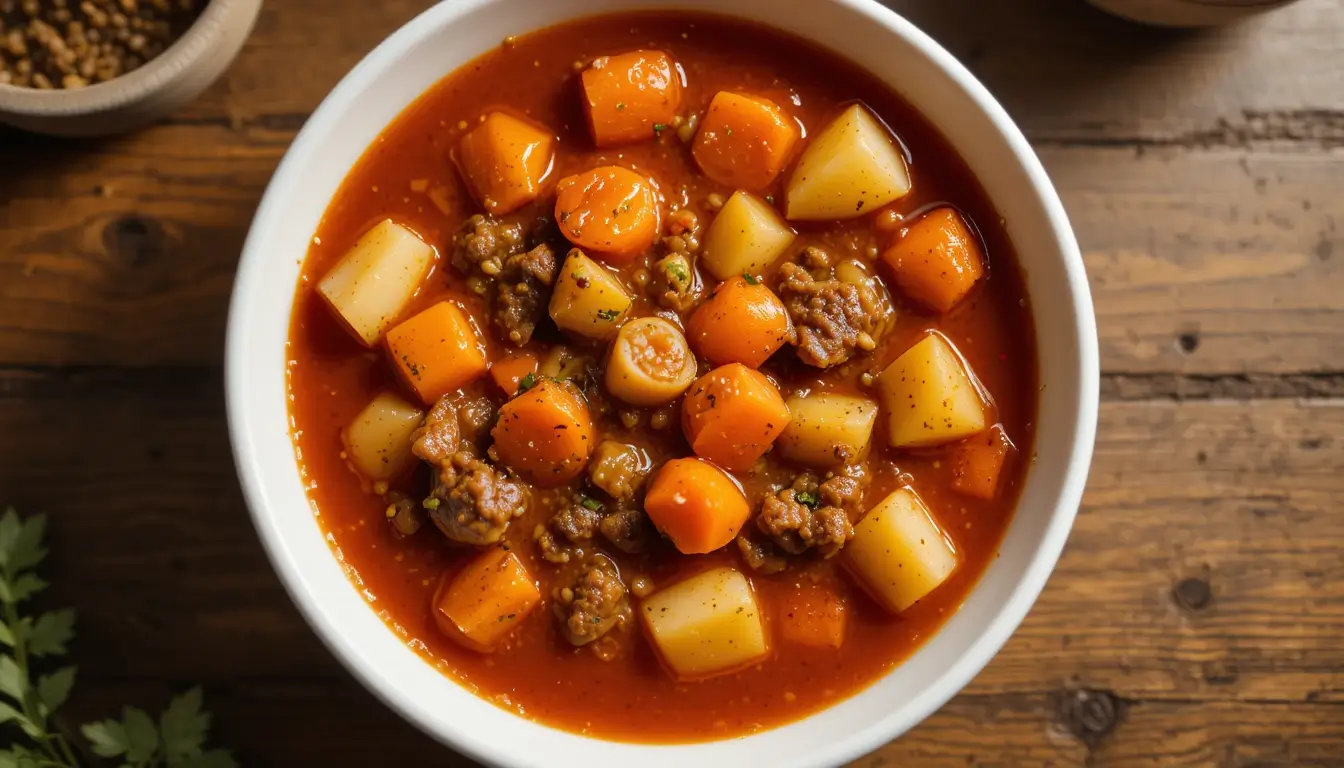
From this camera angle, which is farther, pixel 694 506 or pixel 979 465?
pixel 979 465

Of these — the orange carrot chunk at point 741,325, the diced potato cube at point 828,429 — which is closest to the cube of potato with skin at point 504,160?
the orange carrot chunk at point 741,325

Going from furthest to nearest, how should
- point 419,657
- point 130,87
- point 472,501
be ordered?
point 130,87 → point 419,657 → point 472,501

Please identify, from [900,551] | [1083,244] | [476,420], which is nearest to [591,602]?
[476,420]

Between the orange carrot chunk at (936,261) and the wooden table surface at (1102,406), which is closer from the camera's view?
the orange carrot chunk at (936,261)

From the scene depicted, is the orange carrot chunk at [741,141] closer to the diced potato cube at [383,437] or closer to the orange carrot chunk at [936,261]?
the orange carrot chunk at [936,261]

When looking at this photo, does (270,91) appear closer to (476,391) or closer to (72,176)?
(72,176)

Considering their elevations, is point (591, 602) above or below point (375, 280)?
below

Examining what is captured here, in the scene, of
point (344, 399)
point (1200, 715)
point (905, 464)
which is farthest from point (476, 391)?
point (1200, 715)

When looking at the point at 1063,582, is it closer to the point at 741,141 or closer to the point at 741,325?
the point at 741,325
